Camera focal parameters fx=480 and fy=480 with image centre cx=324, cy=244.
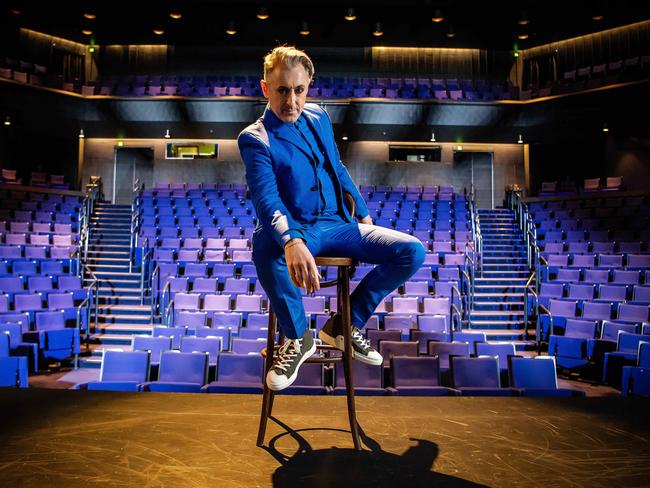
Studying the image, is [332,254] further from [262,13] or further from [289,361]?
[262,13]

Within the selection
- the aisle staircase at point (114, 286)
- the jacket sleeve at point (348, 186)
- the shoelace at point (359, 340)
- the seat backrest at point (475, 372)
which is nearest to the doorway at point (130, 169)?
the aisle staircase at point (114, 286)

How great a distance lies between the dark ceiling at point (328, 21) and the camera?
10773 millimetres

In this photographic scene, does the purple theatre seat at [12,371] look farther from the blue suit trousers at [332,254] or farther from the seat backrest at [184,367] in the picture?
the blue suit trousers at [332,254]

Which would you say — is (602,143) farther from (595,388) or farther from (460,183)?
(595,388)

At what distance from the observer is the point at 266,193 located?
4.42 feet

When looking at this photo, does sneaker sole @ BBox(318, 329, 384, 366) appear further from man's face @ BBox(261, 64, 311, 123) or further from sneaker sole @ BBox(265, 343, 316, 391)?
man's face @ BBox(261, 64, 311, 123)

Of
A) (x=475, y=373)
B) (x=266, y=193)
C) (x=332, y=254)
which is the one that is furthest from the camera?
(x=475, y=373)

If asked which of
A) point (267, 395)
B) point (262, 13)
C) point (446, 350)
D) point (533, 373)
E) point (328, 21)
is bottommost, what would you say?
point (533, 373)

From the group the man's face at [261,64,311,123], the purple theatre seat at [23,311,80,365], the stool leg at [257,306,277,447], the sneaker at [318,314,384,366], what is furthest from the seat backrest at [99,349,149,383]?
the man's face at [261,64,311,123]

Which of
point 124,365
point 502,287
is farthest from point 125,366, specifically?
point 502,287

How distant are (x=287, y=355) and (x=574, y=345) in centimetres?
433

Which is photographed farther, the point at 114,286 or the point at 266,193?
the point at 114,286

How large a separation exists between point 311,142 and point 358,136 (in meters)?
11.2

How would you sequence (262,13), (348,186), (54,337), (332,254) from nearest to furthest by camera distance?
(332,254), (348,186), (54,337), (262,13)
